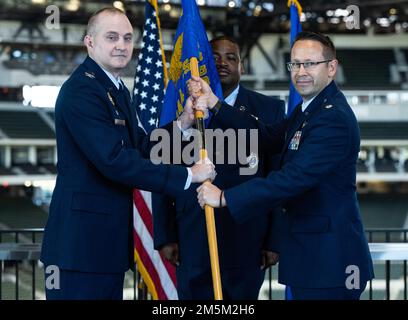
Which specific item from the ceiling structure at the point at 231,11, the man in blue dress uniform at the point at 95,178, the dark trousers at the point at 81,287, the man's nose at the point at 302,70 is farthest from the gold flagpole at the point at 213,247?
the ceiling structure at the point at 231,11

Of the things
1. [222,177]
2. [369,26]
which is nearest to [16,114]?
[369,26]

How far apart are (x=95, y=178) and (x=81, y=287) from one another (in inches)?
17.9

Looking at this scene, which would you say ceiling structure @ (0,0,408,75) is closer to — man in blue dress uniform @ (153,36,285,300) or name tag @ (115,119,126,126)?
man in blue dress uniform @ (153,36,285,300)

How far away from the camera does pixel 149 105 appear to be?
434 cm

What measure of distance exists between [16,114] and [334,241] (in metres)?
19.5

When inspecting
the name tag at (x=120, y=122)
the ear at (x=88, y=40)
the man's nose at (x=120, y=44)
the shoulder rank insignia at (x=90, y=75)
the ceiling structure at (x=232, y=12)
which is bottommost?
the name tag at (x=120, y=122)

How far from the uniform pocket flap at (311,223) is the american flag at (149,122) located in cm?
171

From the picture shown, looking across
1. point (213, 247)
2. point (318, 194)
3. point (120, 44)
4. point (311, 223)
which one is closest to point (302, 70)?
point (318, 194)

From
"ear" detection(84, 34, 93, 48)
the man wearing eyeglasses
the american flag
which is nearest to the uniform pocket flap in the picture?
the man wearing eyeglasses

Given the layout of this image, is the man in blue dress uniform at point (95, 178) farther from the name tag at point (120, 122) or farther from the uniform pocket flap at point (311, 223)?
the uniform pocket flap at point (311, 223)

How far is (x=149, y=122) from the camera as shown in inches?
169

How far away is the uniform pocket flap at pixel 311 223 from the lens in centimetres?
242

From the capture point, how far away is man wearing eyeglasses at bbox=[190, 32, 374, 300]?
238 cm

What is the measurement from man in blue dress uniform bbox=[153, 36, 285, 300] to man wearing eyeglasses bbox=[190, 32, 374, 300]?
51cm
